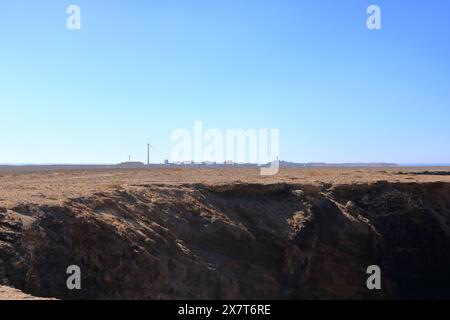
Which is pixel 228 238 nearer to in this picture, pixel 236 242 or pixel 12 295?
pixel 236 242

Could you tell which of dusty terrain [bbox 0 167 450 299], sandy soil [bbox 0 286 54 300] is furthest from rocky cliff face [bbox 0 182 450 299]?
sandy soil [bbox 0 286 54 300]

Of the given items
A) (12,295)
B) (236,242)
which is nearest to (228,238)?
(236,242)

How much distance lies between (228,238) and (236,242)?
1.40 ft

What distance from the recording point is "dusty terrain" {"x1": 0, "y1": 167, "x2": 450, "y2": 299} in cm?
1192

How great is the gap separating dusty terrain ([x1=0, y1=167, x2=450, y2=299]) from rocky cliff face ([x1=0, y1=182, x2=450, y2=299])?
0.13 ft

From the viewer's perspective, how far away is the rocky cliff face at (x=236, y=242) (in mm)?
11828

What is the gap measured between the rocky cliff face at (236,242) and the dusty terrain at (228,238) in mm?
40

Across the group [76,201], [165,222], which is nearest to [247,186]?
[165,222]

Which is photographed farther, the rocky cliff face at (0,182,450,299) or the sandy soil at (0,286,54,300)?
the rocky cliff face at (0,182,450,299)

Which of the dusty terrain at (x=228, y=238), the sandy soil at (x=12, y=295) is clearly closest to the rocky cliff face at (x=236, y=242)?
the dusty terrain at (x=228, y=238)

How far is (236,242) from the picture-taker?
17484mm

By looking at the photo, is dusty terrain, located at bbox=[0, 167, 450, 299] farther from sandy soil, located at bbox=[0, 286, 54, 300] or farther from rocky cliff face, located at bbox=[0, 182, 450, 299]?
sandy soil, located at bbox=[0, 286, 54, 300]

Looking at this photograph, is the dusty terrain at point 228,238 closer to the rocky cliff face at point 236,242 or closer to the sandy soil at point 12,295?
the rocky cliff face at point 236,242
